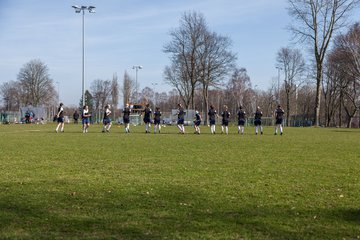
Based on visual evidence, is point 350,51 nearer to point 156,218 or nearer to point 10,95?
point 156,218

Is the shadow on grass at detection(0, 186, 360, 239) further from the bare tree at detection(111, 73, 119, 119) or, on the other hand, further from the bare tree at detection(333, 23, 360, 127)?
the bare tree at detection(111, 73, 119, 119)

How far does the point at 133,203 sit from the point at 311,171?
18.1 feet

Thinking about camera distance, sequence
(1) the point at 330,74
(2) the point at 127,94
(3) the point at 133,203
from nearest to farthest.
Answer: (3) the point at 133,203, (1) the point at 330,74, (2) the point at 127,94

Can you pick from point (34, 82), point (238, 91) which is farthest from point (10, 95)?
point (238, 91)

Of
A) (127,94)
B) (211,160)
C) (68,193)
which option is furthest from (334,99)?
(68,193)

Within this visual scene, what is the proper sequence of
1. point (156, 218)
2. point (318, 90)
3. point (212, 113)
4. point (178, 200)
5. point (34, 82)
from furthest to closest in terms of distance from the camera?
point (34, 82), point (318, 90), point (212, 113), point (178, 200), point (156, 218)

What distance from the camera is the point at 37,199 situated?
7141 mm

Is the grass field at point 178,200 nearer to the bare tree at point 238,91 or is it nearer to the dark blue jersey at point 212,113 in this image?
the dark blue jersey at point 212,113

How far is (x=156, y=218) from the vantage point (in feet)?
19.8

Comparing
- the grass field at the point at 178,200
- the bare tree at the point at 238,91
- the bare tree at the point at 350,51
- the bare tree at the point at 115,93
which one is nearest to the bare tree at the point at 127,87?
the bare tree at the point at 115,93

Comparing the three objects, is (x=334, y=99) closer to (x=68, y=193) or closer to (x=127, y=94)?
(x=127, y=94)

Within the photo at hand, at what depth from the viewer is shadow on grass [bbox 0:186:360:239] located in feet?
17.5

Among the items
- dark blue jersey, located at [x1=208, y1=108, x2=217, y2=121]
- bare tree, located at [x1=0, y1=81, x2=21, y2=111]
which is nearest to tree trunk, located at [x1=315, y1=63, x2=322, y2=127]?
dark blue jersey, located at [x1=208, y1=108, x2=217, y2=121]

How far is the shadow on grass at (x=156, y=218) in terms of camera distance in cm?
532
